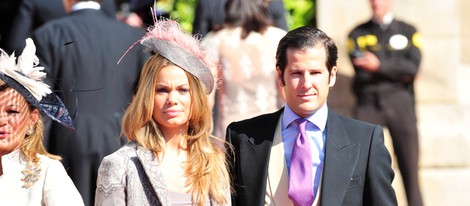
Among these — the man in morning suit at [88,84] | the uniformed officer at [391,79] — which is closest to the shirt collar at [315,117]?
the man in morning suit at [88,84]

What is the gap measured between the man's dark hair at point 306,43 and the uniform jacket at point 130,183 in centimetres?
76

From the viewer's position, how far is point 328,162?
5871 mm

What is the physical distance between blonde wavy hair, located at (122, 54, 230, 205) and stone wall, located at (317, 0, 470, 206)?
474cm

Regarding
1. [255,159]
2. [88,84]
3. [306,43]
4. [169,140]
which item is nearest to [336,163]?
[255,159]

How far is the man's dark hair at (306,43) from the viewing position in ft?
19.5

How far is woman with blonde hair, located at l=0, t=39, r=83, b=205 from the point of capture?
17.8 ft

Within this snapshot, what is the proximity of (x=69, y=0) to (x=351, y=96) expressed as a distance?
3358mm

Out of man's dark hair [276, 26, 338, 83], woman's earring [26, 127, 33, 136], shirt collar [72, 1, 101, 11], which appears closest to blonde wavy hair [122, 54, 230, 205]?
man's dark hair [276, 26, 338, 83]

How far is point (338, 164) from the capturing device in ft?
19.2

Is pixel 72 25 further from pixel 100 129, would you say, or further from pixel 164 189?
pixel 164 189

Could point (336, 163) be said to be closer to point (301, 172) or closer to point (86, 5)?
point (301, 172)

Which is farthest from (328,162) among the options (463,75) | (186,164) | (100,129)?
(463,75)

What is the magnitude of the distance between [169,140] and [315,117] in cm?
66

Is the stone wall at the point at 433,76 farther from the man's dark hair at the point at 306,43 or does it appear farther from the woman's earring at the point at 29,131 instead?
the woman's earring at the point at 29,131
